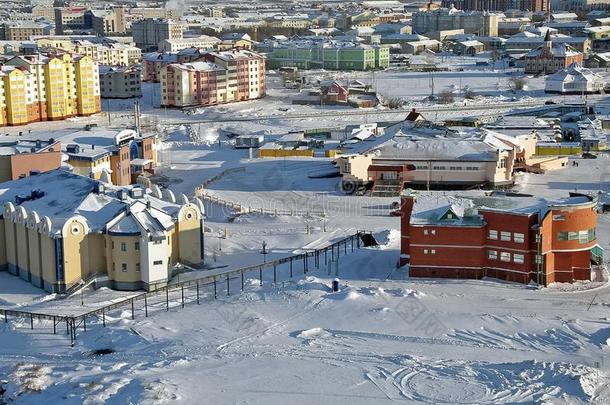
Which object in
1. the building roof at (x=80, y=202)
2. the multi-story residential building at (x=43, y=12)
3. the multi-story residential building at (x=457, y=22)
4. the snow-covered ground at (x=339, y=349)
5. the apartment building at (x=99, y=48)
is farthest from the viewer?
the multi-story residential building at (x=43, y=12)

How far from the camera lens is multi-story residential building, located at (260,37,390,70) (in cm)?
5459

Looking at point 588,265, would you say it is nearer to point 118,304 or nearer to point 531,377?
point 531,377

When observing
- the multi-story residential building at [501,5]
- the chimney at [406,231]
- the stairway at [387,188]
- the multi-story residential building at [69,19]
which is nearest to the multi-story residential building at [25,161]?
the stairway at [387,188]

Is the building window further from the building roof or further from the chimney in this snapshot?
the building roof

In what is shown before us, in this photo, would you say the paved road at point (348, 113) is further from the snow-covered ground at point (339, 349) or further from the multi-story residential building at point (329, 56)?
the snow-covered ground at point (339, 349)

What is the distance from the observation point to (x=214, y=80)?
40.4 m

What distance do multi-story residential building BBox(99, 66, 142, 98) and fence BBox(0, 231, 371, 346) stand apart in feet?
87.5

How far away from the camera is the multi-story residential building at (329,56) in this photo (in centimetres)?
Result: 5459

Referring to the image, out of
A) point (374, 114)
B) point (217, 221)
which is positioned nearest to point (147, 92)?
point (374, 114)

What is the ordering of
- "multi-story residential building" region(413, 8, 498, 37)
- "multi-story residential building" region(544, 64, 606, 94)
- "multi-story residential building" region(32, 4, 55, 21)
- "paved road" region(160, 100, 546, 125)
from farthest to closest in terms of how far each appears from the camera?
"multi-story residential building" region(32, 4, 55, 21) → "multi-story residential building" region(413, 8, 498, 37) → "multi-story residential building" region(544, 64, 606, 94) → "paved road" region(160, 100, 546, 125)

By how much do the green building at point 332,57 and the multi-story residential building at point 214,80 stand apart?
12145mm

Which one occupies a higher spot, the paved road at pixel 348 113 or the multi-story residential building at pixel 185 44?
the multi-story residential building at pixel 185 44

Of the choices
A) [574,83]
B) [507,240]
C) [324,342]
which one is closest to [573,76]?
[574,83]

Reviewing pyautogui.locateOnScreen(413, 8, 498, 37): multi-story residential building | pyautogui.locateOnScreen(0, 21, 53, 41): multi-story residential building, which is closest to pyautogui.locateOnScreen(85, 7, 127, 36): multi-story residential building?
pyautogui.locateOnScreen(0, 21, 53, 41): multi-story residential building
